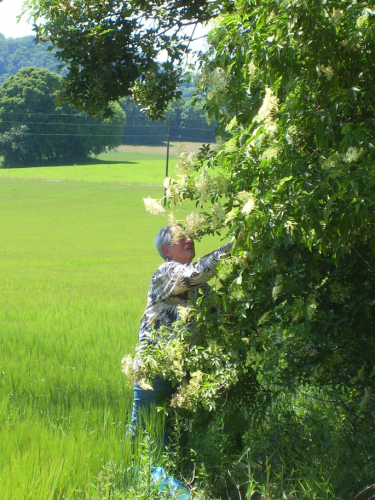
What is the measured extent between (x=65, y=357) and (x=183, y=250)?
3.46 m

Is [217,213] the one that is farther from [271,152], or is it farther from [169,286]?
[169,286]

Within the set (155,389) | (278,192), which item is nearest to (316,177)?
(278,192)

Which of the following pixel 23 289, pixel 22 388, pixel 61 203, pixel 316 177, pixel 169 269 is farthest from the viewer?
pixel 61 203

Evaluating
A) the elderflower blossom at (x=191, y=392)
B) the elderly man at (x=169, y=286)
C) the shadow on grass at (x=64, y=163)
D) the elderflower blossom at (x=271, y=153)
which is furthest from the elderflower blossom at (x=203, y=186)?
the shadow on grass at (x=64, y=163)

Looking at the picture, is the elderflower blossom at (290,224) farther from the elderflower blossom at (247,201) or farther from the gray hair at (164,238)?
the gray hair at (164,238)

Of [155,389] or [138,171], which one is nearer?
[155,389]

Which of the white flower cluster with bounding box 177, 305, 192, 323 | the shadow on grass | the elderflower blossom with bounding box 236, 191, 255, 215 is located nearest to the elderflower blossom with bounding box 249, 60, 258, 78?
the elderflower blossom with bounding box 236, 191, 255, 215

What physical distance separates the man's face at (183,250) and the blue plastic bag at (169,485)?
4.38 ft

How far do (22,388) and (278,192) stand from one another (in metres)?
3.90

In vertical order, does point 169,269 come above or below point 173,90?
below

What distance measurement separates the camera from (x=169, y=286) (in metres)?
3.99

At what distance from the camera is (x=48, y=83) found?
295ft

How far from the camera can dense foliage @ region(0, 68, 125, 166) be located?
8188cm

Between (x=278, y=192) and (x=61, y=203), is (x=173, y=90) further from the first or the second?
(x=61, y=203)
